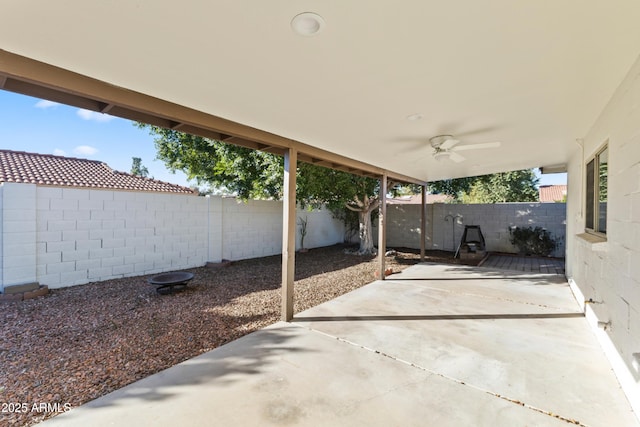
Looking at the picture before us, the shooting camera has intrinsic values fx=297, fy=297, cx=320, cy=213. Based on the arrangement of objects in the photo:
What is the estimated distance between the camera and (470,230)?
977 cm

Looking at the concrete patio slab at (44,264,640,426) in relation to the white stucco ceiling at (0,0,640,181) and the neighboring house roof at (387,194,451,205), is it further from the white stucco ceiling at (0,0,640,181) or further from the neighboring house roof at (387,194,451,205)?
the neighboring house roof at (387,194,451,205)

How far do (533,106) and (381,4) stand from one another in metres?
2.29

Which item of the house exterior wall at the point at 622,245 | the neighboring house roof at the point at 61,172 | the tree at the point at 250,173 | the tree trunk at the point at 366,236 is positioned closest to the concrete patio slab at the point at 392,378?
the house exterior wall at the point at 622,245

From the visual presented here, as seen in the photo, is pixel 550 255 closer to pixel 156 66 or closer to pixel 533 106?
pixel 533 106

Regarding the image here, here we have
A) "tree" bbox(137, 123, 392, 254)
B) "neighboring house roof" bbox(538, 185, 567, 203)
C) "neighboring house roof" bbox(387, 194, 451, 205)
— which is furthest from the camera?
"neighboring house roof" bbox(538, 185, 567, 203)

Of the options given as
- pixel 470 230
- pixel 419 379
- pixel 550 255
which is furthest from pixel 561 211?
pixel 419 379

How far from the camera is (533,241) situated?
9.05 m

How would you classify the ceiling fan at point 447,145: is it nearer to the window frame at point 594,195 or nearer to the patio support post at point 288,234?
the window frame at point 594,195

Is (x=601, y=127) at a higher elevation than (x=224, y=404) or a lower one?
higher

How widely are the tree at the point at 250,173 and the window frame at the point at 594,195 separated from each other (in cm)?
478

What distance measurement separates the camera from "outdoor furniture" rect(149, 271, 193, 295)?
4.87m

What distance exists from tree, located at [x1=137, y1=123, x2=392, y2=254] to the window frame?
4.78 m

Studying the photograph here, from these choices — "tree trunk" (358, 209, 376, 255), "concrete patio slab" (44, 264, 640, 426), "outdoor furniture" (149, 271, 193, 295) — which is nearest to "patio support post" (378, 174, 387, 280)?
"concrete patio slab" (44, 264, 640, 426)

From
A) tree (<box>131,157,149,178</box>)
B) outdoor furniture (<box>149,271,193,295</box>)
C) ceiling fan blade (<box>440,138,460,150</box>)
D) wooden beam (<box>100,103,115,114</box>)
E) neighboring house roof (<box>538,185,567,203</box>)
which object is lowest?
outdoor furniture (<box>149,271,193,295</box>)
